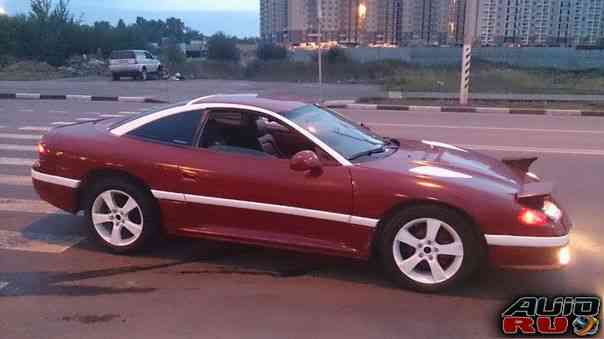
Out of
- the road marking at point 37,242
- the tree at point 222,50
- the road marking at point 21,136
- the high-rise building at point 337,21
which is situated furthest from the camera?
the tree at point 222,50

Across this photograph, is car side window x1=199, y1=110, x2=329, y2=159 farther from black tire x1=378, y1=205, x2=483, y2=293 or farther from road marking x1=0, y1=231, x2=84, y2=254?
road marking x1=0, y1=231, x2=84, y2=254

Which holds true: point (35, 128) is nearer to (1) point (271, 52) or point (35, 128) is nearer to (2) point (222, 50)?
(1) point (271, 52)

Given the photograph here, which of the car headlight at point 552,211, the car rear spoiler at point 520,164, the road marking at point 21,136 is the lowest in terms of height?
the road marking at point 21,136

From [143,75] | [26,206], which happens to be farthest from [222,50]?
[26,206]

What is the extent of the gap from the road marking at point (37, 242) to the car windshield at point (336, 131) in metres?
2.43

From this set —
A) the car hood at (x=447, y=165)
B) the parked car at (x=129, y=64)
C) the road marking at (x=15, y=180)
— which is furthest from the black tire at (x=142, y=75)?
the car hood at (x=447, y=165)

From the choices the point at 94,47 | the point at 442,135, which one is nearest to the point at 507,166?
the point at 442,135

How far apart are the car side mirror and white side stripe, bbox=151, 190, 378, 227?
33 centimetres

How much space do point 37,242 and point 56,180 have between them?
624 millimetres

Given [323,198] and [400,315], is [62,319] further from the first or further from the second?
Result: [400,315]

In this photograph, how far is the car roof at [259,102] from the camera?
16.3 ft

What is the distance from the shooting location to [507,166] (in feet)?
16.6

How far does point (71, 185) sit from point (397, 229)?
9.92ft

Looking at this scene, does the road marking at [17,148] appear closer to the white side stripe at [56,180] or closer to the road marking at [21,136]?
the road marking at [21,136]
